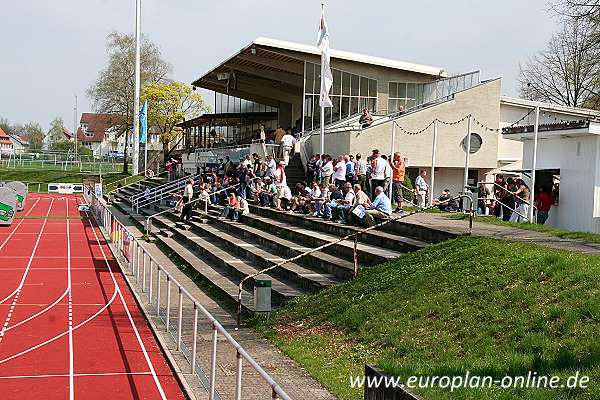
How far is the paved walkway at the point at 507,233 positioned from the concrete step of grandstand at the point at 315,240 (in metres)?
0.98

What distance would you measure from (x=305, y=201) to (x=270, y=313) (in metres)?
10.0

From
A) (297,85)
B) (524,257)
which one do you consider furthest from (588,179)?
(297,85)

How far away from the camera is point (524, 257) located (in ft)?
37.5

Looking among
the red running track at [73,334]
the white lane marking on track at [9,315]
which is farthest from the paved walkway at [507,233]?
the white lane marking on track at [9,315]

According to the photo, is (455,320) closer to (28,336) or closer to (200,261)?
(28,336)

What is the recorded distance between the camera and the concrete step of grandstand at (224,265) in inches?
622

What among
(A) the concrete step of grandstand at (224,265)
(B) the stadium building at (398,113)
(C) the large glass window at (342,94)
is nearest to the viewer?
(A) the concrete step of grandstand at (224,265)

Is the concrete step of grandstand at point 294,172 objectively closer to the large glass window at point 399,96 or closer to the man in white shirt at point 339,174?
the man in white shirt at point 339,174

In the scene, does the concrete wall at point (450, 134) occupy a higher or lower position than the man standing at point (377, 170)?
higher

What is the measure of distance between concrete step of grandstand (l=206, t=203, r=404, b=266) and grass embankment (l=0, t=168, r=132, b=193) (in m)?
47.9

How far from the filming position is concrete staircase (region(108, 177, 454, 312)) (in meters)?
15.6

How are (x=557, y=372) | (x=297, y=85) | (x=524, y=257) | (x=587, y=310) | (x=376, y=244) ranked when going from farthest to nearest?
(x=297, y=85)
(x=376, y=244)
(x=524, y=257)
(x=587, y=310)
(x=557, y=372)

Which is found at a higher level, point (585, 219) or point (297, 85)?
point (297, 85)

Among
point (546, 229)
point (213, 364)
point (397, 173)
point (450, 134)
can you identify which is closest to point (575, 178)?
point (397, 173)
